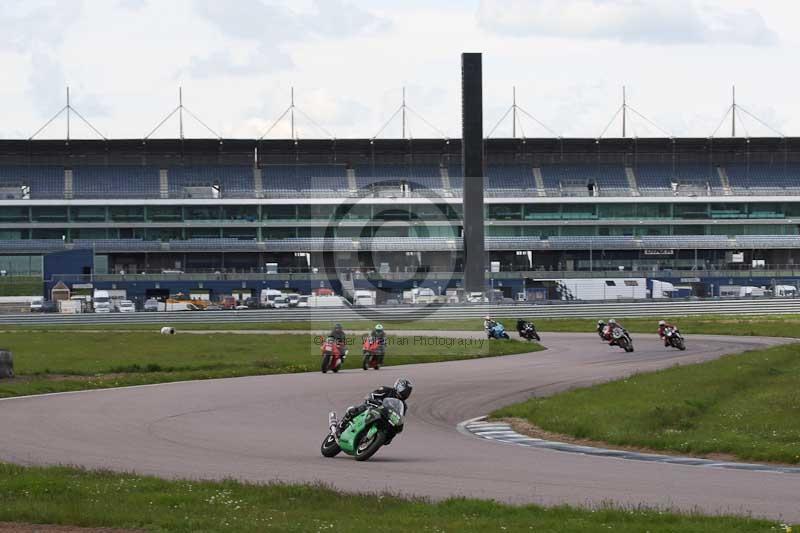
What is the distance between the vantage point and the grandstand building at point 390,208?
103 m

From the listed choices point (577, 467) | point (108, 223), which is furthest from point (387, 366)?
point (108, 223)

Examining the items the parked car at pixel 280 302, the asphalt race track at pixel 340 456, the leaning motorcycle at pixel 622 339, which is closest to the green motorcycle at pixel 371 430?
the asphalt race track at pixel 340 456

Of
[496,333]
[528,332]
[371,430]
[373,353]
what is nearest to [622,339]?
[528,332]

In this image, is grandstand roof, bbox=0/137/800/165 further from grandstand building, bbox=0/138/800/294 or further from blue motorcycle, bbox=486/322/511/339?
blue motorcycle, bbox=486/322/511/339

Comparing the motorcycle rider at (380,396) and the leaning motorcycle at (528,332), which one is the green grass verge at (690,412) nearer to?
the motorcycle rider at (380,396)

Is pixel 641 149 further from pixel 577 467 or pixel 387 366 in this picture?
pixel 577 467

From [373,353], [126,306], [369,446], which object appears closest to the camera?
[369,446]

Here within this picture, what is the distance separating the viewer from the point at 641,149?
374ft

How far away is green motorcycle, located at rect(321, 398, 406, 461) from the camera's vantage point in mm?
17969

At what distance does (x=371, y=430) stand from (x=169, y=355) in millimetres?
27045

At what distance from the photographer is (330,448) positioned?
60.5ft

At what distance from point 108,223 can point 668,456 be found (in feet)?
299

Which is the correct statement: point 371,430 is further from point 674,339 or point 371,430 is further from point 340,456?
point 674,339

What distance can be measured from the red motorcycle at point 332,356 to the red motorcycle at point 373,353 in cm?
147
